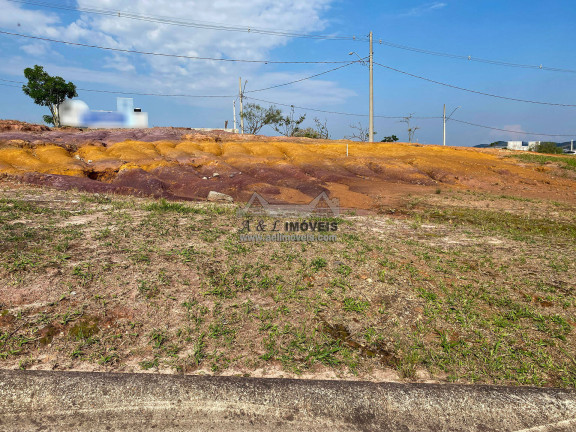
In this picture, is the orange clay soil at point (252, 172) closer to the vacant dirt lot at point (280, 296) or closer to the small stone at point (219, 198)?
the small stone at point (219, 198)

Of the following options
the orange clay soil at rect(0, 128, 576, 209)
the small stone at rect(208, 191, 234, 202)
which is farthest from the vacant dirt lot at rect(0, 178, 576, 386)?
the orange clay soil at rect(0, 128, 576, 209)

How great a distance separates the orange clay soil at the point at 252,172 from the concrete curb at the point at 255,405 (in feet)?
27.1

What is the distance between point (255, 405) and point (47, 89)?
44788 mm

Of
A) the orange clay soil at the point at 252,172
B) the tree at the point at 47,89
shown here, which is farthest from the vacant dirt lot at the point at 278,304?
the tree at the point at 47,89

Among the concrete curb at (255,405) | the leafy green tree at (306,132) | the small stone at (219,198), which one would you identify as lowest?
the concrete curb at (255,405)

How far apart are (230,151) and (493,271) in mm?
16548

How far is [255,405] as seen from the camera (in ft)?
7.12

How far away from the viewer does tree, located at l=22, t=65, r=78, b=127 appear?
37000mm

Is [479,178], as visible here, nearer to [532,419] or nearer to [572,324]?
[572,324]

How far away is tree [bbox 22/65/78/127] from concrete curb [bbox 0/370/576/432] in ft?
140

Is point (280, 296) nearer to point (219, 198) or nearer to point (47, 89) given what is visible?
point (219, 198)

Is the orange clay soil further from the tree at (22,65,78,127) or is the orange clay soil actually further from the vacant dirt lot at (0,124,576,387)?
the tree at (22,65,78,127)

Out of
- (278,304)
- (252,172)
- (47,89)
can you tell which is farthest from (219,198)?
(47,89)

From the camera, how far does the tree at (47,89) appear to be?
121 feet
